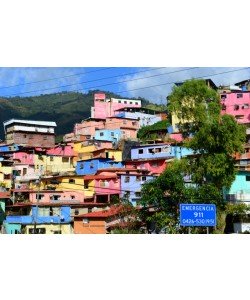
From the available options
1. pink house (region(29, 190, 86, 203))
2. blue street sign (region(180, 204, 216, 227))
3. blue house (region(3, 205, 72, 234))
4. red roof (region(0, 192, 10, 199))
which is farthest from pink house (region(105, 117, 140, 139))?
blue street sign (region(180, 204, 216, 227))

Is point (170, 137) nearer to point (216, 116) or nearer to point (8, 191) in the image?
point (216, 116)

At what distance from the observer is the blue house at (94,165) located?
7.58 m

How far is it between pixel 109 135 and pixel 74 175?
156 centimetres

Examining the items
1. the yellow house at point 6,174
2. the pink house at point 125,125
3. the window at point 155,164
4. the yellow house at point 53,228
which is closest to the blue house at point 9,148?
the yellow house at point 6,174

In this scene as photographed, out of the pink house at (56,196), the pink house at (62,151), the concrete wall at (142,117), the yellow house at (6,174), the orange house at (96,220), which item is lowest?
the orange house at (96,220)

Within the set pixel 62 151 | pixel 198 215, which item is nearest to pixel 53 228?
pixel 62 151

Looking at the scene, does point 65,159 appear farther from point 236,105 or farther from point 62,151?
point 236,105

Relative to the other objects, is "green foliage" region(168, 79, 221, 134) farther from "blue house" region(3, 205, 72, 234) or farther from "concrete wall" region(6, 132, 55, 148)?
"blue house" region(3, 205, 72, 234)

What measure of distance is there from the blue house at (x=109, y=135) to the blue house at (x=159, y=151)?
487 millimetres

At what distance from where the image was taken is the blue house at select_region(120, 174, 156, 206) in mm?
6977

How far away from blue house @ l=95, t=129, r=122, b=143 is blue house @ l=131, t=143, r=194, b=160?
0.49 metres

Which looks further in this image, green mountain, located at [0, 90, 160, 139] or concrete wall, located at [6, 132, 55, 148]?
concrete wall, located at [6, 132, 55, 148]

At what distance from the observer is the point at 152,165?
705cm

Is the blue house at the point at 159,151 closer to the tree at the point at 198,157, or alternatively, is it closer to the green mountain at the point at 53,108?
the tree at the point at 198,157
